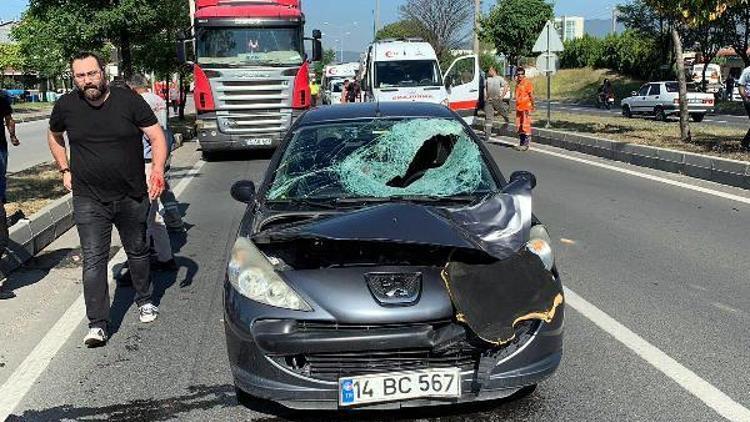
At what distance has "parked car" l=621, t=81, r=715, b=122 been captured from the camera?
96.1 feet

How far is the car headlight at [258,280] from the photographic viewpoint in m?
3.49

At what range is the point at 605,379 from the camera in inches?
166

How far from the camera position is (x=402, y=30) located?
207ft

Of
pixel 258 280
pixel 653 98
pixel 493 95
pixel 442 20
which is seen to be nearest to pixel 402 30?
pixel 442 20

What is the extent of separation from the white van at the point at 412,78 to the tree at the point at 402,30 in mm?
22856

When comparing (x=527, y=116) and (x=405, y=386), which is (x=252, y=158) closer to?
(x=527, y=116)

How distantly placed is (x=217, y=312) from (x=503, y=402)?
2.52m

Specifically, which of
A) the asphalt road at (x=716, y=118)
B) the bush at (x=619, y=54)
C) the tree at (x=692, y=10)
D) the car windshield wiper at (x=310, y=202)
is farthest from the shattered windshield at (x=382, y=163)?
the bush at (x=619, y=54)

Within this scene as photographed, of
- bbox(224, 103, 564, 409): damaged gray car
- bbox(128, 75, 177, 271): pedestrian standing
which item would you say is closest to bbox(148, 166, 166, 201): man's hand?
bbox(128, 75, 177, 271): pedestrian standing

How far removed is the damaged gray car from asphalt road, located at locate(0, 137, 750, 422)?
14.9 inches

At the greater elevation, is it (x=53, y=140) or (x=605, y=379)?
(x=53, y=140)

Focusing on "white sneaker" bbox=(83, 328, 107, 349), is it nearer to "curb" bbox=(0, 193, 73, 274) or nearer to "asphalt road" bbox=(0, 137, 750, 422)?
"asphalt road" bbox=(0, 137, 750, 422)

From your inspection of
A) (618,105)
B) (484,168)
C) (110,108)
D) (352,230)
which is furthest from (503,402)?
(618,105)

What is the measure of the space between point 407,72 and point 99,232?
1646 cm
